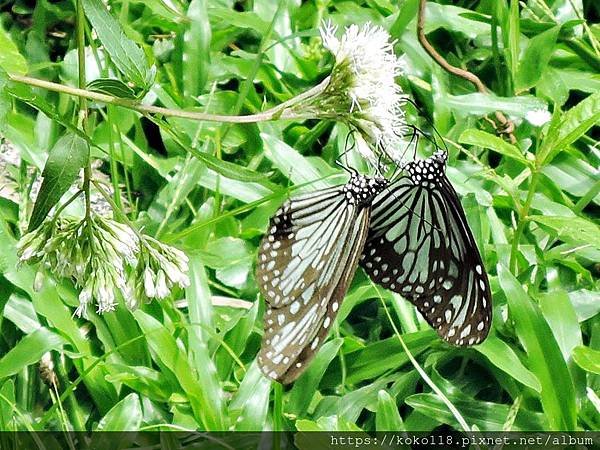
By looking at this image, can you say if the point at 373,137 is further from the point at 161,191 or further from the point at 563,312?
the point at 161,191

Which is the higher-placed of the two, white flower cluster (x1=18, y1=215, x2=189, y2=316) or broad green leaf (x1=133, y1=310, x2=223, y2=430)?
white flower cluster (x1=18, y1=215, x2=189, y2=316)

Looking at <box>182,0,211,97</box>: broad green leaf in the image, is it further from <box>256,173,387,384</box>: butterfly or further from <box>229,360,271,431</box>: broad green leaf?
<box>229,360,271,431</box>: broad green leaf

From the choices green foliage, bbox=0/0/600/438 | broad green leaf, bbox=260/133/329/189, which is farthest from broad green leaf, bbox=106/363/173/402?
broad green leaf, bbox=260/133/329/189

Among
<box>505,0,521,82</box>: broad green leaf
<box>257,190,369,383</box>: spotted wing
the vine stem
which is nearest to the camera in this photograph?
the vine stem

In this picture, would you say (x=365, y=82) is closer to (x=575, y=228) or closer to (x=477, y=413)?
(x=575, y=228)

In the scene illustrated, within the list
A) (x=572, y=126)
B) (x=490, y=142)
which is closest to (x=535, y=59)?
(x=572, y=126)

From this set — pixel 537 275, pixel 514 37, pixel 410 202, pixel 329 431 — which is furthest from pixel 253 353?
pixel 514 37

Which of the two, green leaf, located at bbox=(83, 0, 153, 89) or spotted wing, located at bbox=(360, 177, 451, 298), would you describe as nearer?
green leaf, located at bbox=(83, 0, 153, 89)
